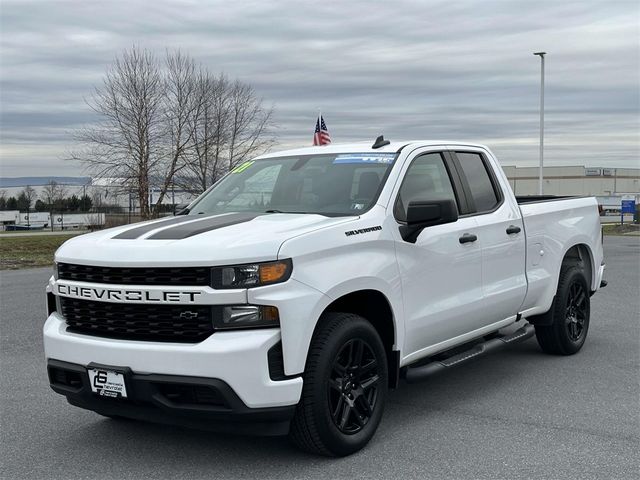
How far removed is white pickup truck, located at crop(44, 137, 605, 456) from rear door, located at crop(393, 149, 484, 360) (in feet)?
0.05

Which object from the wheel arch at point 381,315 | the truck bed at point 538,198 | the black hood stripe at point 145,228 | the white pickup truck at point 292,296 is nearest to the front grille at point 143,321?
the white pickup truck at point 292,296

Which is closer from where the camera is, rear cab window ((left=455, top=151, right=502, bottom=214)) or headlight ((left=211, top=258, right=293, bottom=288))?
headlight ((left=211, top=258, right=293, bottom=288))

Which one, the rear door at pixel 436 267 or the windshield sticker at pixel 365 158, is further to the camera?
the windshield sticker at pixel 365 158

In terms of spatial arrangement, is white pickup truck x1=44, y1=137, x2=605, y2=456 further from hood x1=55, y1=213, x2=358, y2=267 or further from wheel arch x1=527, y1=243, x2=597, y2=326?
wheel arch x1=527, y1=243, x2=597, y2=326

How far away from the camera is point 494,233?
5.98m

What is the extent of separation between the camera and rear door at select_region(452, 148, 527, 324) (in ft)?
19.3

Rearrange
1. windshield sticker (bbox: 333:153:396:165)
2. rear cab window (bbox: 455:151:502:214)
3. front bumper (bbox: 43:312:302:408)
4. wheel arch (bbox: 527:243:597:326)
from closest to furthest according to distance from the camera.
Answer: front bumper (bbox: 43:312:302:408) < windshield sticker (bbox: 333:153:396:165) < rear cab window (bbox: 455:151:502:214) < wheel arch (bbox: 527:243:597:326)

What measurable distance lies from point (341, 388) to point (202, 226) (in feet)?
4.22

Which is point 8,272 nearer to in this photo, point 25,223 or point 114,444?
point 114,444

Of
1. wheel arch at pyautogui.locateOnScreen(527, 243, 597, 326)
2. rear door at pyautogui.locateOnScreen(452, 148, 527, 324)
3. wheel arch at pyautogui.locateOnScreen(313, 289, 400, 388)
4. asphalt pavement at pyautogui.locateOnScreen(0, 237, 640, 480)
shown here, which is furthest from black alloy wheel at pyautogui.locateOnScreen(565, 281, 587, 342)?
wheel arch at pyautogui.locateOnScreen(313, 289, 400, 388)

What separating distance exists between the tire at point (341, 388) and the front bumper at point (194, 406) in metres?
0.19

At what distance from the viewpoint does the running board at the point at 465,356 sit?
5.18 meters

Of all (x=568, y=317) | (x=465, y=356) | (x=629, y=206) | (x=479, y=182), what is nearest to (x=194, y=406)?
(x=465, y=356)

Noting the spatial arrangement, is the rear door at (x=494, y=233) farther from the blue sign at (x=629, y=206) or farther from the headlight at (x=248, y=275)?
the blue sign at (x=629, y=206)
